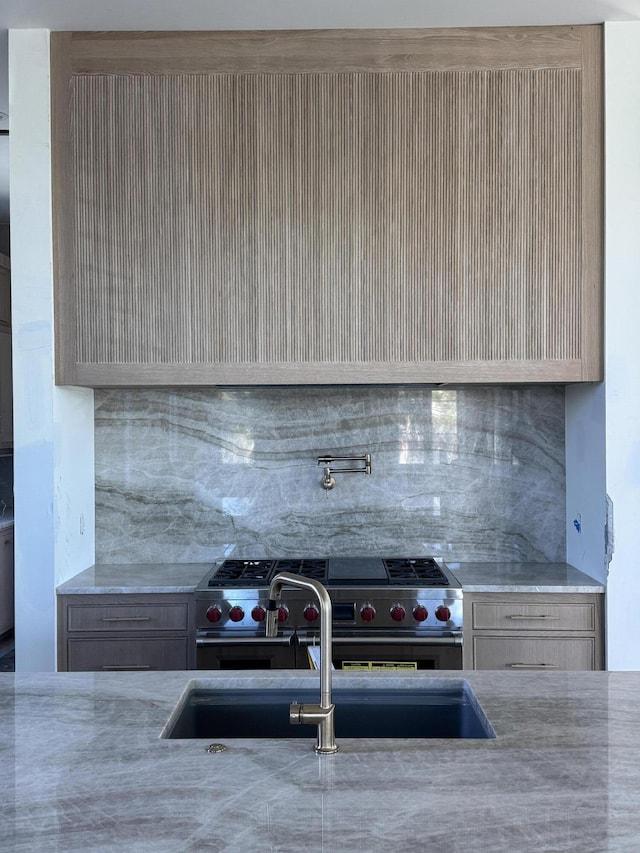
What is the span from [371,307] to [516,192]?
71cm

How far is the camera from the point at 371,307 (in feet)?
9.70

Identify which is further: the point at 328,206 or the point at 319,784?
the point at 328,206

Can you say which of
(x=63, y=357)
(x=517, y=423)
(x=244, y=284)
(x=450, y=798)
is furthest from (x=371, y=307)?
(x=450, y=798)

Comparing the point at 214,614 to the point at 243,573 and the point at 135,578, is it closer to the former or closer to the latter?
the point at 243,573

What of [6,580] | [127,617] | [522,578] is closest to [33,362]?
[127,617]

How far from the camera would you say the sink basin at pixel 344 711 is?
67.2 inches

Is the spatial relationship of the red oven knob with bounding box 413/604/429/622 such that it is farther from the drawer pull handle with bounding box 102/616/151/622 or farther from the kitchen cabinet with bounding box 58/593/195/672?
the drawer pull handle with bounding box 102/616/151/622

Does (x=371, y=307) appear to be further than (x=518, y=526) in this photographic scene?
No

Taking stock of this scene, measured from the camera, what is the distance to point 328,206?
2.95 meters

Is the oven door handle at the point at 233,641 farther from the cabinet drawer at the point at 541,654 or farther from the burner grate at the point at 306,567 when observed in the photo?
the cabinet drawer at the point at 541,654

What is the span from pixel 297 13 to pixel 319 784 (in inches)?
102

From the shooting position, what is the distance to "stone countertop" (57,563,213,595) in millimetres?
2887

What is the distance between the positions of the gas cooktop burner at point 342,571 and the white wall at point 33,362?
2.15 feet

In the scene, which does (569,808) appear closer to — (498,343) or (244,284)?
(498,343)
